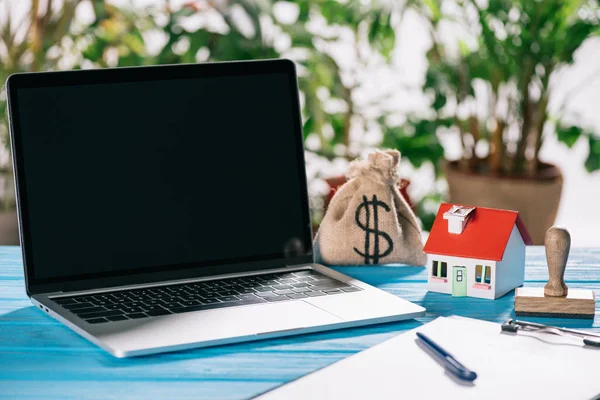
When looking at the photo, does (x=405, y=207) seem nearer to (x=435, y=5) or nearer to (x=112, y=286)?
(x=112, y=286)

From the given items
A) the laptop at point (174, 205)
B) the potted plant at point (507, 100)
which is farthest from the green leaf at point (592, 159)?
the laptop at point (174, 205)

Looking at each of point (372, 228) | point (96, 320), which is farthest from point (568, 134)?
point (96, 320)

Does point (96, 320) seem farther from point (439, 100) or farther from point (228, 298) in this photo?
point (439, 100)

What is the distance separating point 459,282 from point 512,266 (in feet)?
0.26

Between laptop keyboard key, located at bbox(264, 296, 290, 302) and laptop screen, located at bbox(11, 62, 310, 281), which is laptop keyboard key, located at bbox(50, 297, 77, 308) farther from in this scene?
laptop keyboard key, located at bbox(264, 296, 290, 302)

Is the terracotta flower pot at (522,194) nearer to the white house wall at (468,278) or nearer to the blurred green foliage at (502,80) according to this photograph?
the blurred green foliage at (502,80)

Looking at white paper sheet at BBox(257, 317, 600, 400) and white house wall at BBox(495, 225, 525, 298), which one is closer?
white paper sheet at BBox(257, 317, 600, 400)

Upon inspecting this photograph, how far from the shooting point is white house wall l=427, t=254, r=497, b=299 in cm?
107

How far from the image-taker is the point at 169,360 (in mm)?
853

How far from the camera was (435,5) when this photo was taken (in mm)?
2762

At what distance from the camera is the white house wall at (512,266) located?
1.08 m

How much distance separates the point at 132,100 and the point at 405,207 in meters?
0.42

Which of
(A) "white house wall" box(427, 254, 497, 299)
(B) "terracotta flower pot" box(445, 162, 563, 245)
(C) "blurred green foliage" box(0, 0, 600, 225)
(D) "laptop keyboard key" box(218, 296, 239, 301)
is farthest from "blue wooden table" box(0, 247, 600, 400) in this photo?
(B) "terracotta flower pot" box(445, 162, 563, 245)

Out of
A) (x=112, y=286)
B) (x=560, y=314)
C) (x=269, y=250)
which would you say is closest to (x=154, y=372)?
(x=112, y=286)
